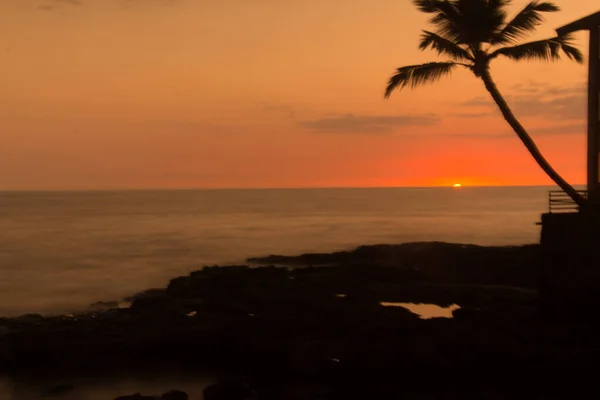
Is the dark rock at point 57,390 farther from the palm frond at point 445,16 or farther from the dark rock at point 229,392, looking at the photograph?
the palm frond at point 445,16

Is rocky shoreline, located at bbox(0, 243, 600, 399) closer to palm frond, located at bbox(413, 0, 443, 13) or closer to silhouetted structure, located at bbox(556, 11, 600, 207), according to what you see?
silhouetted structure, located at bbox(556, 11, 600, 207)

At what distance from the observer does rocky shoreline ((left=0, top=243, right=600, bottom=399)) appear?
51.9ft

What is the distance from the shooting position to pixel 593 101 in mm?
23438

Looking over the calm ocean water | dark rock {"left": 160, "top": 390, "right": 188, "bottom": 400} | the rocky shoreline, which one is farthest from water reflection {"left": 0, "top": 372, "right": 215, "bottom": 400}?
the calm ocean water

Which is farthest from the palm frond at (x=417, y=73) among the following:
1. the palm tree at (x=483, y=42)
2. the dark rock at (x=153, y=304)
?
the dark rock at (x=153, y=304)

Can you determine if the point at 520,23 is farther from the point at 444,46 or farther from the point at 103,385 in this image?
the point at 103,385

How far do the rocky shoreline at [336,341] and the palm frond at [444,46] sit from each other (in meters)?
9.67

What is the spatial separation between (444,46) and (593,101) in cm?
611

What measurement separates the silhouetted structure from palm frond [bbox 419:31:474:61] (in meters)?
4.43

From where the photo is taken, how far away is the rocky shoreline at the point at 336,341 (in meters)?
15.8

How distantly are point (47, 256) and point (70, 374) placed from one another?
46.5 metres

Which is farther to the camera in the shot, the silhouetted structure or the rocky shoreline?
the silhouetted structure

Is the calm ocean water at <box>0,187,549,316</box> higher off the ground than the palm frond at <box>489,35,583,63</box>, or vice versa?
the palm frond at <box>489,35,583,63</box>

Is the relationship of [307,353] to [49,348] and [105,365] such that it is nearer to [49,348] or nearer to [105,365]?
[105,365]
